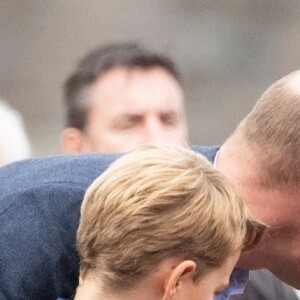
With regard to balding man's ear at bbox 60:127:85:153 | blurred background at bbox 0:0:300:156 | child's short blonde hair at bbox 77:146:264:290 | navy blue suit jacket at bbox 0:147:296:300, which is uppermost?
child's short blonde hair at bbox 77:146:264:290

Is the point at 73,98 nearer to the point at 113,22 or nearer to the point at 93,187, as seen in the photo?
the point at 93,187

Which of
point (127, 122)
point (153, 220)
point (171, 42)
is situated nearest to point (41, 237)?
point (153, 220)

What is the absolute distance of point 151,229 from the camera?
5.41 ft

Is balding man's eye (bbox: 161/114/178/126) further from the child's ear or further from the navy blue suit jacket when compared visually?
the child's ear

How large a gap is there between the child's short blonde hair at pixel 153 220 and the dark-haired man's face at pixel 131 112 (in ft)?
4.59

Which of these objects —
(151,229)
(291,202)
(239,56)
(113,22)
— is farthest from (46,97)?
(151,229)

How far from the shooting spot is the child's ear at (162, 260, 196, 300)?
1646 millimetres

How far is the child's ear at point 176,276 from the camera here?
165cm

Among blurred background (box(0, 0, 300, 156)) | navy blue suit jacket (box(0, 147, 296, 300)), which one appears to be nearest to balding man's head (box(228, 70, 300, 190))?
navy blue suit jacket (box(0, 147, 296, 300))

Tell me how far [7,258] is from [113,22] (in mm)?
4480

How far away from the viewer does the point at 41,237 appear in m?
1.94

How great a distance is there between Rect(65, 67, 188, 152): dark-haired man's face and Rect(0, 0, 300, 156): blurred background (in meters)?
2.80

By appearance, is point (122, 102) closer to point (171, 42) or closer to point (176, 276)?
point (176, 276)

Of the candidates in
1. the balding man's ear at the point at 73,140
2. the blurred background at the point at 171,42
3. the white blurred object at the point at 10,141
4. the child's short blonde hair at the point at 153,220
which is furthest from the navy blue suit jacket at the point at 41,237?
the blurred background at the point at 171,42
